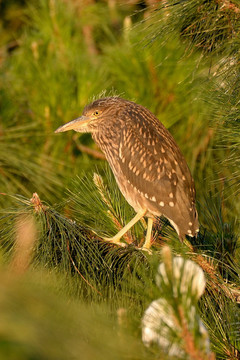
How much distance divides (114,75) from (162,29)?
256cm

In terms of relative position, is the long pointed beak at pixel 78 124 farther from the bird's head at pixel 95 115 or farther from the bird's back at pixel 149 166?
the bird's back at pixel 149 166

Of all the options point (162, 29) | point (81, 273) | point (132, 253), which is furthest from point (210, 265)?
point (162, 29)

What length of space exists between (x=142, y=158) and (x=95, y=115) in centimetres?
43

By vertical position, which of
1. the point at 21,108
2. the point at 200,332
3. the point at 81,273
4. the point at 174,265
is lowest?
the point at 200,332

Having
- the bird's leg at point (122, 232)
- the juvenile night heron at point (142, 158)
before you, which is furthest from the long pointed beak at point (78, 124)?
the bird's leg at point (122, 232)

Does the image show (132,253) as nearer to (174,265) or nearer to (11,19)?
(174,265)

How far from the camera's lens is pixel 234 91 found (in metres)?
2.31

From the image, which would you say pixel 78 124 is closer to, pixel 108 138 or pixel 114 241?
pixel 108 138

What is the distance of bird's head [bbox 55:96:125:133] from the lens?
3.58 meters

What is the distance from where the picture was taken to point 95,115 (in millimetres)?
3648

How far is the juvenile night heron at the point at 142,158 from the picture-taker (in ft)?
10.8

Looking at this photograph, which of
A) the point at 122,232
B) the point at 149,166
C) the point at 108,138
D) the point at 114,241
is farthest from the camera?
the point at 108,138

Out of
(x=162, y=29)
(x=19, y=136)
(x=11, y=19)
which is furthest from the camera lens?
(x=11, y=19)

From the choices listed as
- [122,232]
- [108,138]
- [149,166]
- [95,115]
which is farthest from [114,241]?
[95,115]
